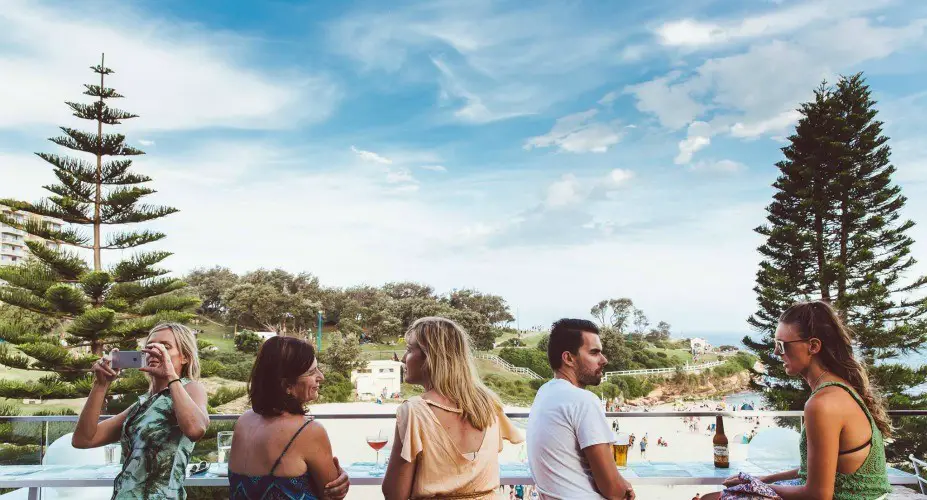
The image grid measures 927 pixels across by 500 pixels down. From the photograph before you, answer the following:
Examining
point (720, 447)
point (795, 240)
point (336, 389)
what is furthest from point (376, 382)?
point (720, 447)

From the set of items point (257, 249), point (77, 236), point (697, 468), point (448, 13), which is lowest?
point (697, 468)

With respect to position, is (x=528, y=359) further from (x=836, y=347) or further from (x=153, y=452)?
(x=836, y=347)

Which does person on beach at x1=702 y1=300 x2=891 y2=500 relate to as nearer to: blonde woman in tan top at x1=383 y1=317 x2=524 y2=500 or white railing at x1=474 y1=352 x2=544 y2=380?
blonde woman in tan top at x1=383 y1=317 x2=524 y2=500

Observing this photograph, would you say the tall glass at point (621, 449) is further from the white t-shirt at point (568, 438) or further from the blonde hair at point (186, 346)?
the blonde hair at point (186, 346)

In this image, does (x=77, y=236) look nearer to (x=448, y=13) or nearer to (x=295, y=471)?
(x=448, y=13)

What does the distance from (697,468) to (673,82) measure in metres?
31.0

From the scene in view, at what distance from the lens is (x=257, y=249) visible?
37344 mm

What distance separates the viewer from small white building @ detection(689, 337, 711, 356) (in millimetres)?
39781

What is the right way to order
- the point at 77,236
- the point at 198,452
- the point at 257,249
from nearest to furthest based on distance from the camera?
the point at 198,452 < the point at 77,236 < the point at 257,249

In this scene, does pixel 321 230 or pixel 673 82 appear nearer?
pixel 673 82

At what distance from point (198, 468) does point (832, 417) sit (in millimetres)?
2271

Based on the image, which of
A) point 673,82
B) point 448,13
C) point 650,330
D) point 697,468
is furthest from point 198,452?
point 650,330

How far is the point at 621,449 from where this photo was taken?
2426 millimetres

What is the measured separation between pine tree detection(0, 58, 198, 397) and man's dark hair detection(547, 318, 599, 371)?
44.6 feet
